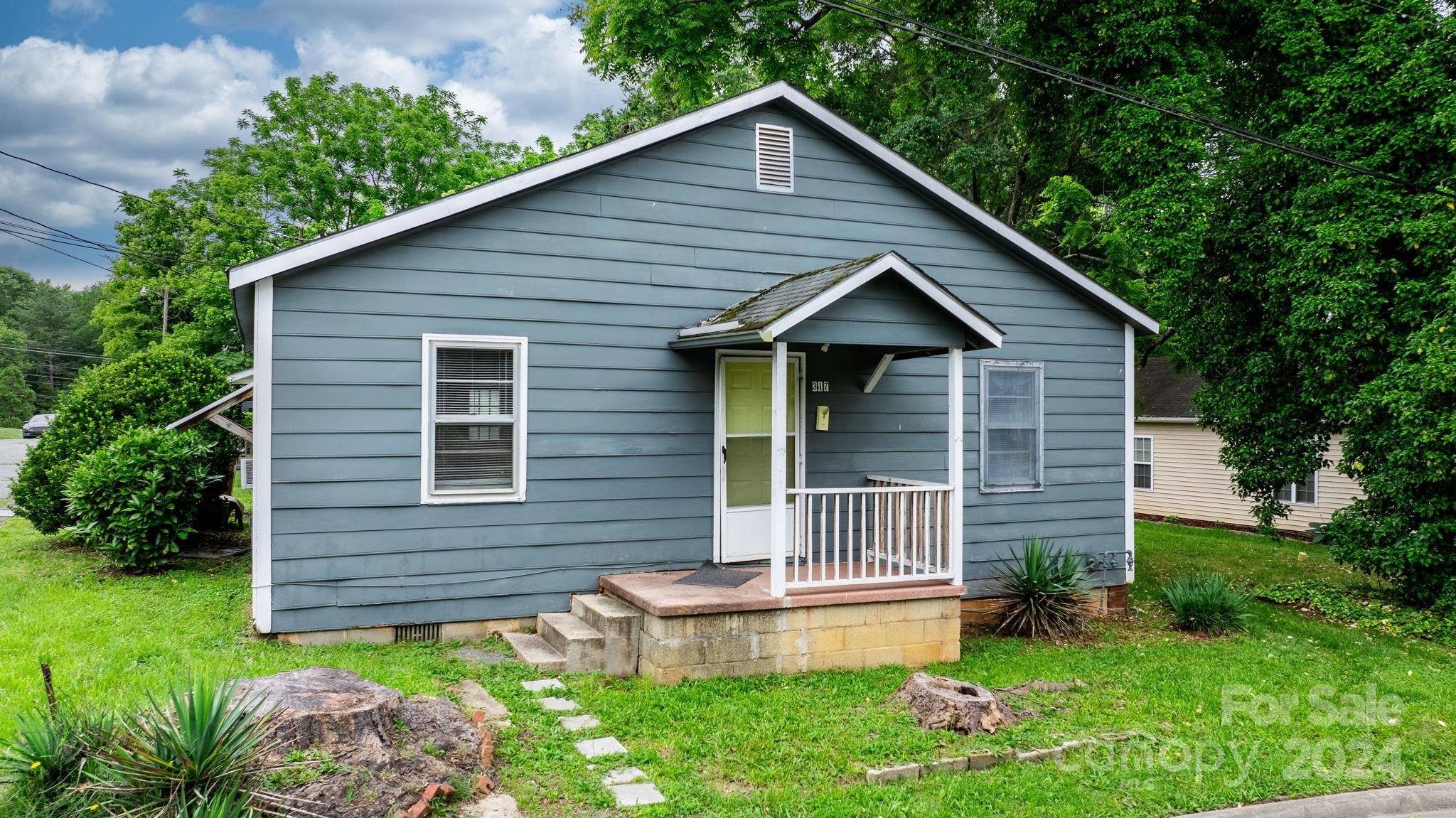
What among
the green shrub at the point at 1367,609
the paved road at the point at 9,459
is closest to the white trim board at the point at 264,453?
the green shrub at the point at 1367,609

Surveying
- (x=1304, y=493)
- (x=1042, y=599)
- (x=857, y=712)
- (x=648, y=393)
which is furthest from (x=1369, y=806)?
(x=1304, y=493)

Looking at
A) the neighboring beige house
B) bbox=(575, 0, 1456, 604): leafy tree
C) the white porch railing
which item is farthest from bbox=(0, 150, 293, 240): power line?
the neighboring beige house

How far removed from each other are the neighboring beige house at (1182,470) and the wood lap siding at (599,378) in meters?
10.4

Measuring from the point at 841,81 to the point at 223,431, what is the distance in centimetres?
1429

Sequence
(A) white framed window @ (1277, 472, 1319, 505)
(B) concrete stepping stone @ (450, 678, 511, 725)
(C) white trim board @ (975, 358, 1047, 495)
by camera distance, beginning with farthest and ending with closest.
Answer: (A) white framed window @ (1277, 472, 1319, 505) → (C) white trim board @ (975, 358, 1047, 495) → (B) concrete stepping stone @ (450, 678, 511, 725)

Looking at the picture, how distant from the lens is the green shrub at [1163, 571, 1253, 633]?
342 inches

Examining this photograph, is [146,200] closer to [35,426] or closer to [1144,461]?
[35,426]

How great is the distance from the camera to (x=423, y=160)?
24562 mm

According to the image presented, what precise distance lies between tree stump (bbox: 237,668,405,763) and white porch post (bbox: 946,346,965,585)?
15.0 feet

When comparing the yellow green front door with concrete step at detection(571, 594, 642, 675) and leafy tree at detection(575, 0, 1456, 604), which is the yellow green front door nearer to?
concrete step at detection(571, 594, 642, 675)

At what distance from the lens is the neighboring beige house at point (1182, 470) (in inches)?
674

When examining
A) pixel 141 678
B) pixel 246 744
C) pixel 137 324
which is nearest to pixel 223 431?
pixel 141 678

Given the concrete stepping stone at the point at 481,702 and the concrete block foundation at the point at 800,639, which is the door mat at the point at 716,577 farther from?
the concrete stepping stone at the point at 481,702

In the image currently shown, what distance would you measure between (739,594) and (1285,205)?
8923 millimetres
